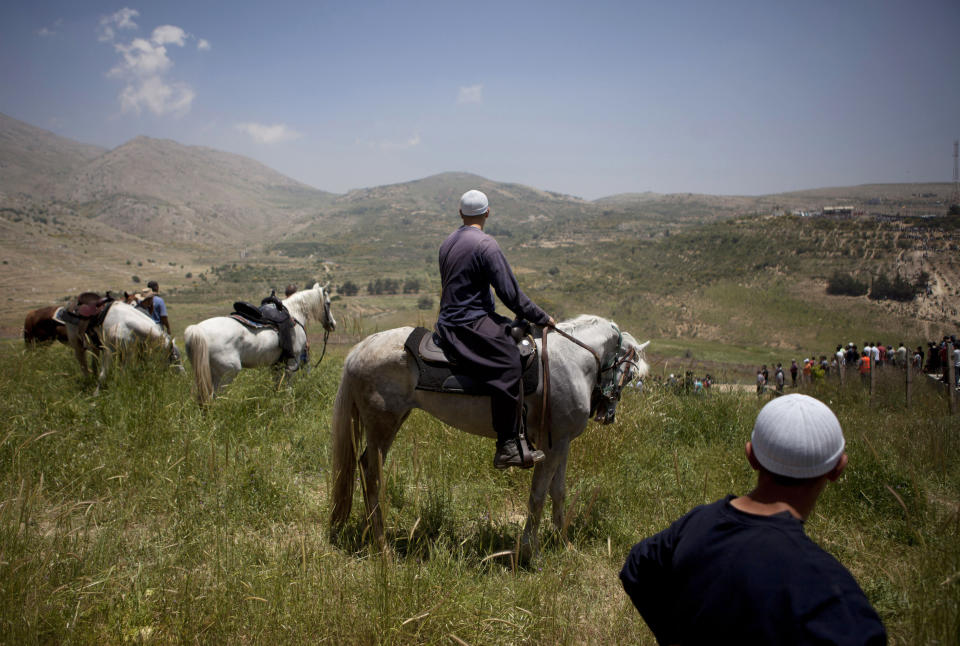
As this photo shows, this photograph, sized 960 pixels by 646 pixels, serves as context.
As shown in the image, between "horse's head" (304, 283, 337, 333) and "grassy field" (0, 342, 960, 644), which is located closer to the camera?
"grassy field" (0, 342, 960, 644)

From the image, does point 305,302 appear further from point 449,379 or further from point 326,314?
point 449,379

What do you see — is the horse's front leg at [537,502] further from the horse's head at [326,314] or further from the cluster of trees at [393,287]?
the cluster of trees at [393,287]

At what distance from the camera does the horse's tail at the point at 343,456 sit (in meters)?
3.86

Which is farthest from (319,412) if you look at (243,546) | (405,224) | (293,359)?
(405,224)

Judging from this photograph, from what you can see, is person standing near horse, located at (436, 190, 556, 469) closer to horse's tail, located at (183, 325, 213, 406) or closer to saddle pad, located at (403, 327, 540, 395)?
saddle pad, located at (403, 327, 540, 395)

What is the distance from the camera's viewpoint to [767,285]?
2552 inches

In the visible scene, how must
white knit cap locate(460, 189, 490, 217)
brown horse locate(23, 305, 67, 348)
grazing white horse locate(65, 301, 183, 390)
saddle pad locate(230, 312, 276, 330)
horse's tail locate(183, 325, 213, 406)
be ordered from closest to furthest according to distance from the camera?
1. white knit cap locate(460, 189, 490, 217)
2. horse's tail locate(183, 325, 213, 406)
3. grazing white horse locate(65, 301, 183, 390)
4. saddle pad locate(230, 312, 276, 330)
5. brown horse locate(23, 305, 67, 348)

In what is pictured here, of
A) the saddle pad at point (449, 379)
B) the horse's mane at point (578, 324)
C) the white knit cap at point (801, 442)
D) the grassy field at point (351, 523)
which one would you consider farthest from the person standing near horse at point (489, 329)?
the white knit cap at point (801, 442)

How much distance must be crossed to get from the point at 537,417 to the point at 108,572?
2.84 meters

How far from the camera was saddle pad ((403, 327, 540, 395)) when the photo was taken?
139 inches

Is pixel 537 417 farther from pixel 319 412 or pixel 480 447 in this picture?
pixel 319 412

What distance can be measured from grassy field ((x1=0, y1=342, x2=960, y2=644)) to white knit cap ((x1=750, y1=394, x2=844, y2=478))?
135 centimetres

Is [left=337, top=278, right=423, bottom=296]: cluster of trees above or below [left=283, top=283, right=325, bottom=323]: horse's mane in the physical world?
below

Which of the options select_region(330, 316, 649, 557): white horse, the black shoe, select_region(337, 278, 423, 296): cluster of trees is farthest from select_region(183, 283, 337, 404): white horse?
select_region(337, 278, 423, 296): cluster of trees
